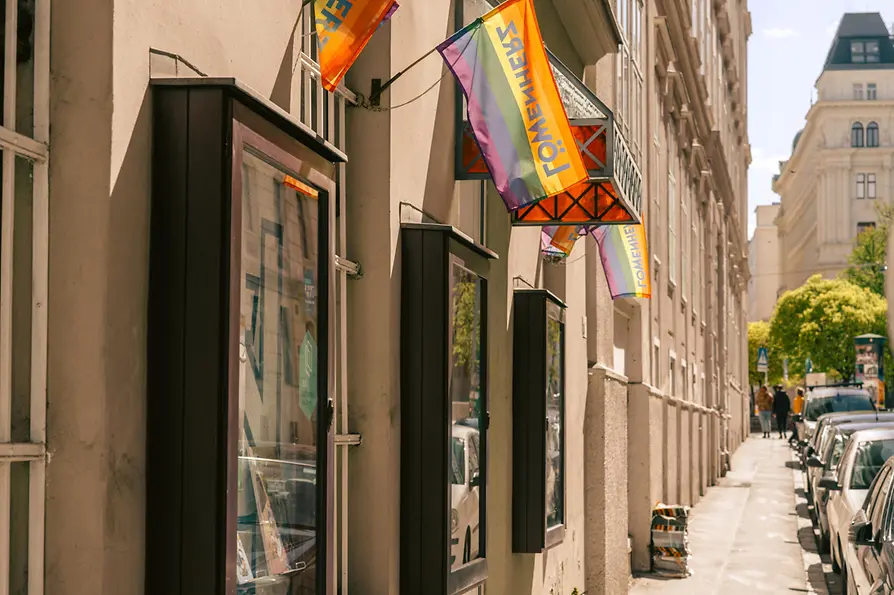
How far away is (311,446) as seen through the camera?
5066 millimetres

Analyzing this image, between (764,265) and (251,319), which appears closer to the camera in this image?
(251,319)

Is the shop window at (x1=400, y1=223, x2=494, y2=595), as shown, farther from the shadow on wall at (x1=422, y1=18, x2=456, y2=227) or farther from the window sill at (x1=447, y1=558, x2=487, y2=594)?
the shadow on wall at (x1=422, y1=18, x2=456, y2=227)

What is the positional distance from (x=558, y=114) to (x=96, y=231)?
375cm

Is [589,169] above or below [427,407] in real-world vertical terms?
above

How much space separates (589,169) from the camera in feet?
29.7

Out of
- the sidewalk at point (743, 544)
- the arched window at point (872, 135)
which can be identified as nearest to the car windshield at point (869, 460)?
the sidewalk at point (743, 544)

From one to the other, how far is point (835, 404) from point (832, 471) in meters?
20.4

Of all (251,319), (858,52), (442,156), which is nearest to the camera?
(251,319)

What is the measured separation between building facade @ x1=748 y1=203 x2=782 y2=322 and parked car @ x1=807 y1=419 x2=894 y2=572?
4980 inches

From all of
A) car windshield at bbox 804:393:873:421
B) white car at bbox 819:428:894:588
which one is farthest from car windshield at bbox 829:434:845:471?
car windshield at bbox 804:393:873:421

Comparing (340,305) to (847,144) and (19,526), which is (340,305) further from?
(847,144)

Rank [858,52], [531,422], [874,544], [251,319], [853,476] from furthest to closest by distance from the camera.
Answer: [858,52], [853,476], [531,422], [874,544], [251,319]

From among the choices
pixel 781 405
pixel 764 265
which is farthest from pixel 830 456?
pixel 764 265

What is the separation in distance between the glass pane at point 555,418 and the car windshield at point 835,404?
2898 cm
